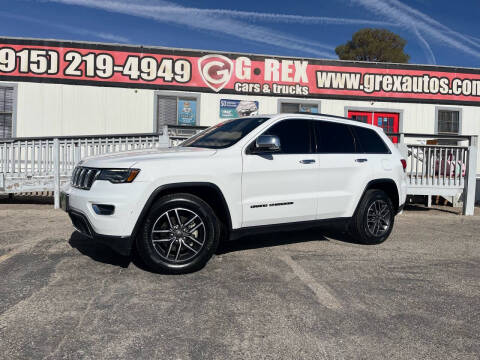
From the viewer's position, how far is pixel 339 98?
43.4 feet

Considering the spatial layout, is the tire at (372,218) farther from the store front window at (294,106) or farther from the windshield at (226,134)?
the store front window at (294,106)

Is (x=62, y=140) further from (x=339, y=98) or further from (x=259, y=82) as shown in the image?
(x=339, y=98)

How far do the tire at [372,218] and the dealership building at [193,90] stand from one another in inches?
273

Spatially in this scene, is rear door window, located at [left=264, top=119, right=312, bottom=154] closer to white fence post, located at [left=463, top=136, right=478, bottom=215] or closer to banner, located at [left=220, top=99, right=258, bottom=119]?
white fence post, located at [left=463, top=136, right=478, bottom=215]

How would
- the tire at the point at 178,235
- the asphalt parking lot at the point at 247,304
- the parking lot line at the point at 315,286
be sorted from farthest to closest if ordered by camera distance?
the tire at the point at 178,235 < the parking lot line at the point at 315,286 < the asphalt parking lot at the point at 247,304

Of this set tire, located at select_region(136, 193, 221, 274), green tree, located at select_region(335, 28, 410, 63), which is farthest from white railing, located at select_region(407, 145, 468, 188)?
green tree, located at select_region(335, 28, 410, 63)

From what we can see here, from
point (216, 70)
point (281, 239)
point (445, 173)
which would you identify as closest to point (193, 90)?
point (216, 70)

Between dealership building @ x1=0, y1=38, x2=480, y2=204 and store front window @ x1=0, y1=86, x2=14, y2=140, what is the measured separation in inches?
1.3

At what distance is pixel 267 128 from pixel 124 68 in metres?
9.15

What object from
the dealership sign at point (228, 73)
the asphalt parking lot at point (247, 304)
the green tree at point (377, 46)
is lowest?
the asphalt parking lot at point (247, 304)

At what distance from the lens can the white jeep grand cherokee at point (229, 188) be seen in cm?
364

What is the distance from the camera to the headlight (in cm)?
361

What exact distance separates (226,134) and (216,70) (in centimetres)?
851

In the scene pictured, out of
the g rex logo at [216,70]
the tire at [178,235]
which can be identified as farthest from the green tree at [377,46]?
the tire at [178,235]
